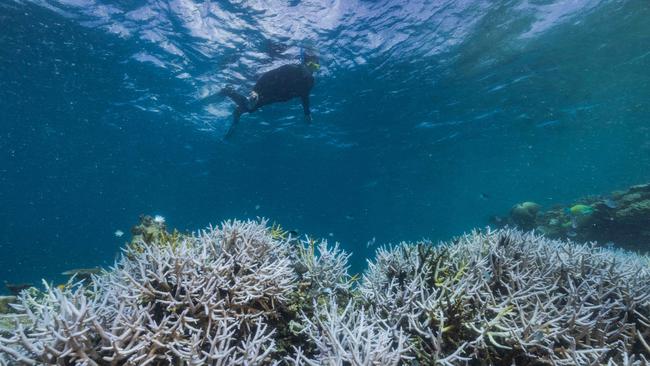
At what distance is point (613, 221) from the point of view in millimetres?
12688

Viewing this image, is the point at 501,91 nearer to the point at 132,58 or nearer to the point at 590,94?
the point at 590,94

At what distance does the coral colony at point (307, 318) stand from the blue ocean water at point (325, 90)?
9.82m

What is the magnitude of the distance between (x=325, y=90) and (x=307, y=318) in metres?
19.6

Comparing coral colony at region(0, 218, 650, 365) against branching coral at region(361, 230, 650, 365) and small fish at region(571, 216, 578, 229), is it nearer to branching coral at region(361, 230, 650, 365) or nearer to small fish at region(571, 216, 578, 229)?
branching coral at region(361, 230, 650, 365)

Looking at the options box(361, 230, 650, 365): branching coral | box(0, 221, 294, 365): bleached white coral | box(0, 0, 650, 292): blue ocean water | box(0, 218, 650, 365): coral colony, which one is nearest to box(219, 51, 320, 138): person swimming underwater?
box(0, 0, 650, 292): blue ocean water

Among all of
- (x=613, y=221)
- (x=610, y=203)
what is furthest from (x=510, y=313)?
(x=613, y=221)

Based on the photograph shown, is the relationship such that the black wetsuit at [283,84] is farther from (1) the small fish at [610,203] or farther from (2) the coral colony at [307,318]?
(1) the small fish at [610,203]

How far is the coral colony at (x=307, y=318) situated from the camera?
2.36 meters

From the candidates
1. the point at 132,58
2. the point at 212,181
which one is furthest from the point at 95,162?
the point at 132,58

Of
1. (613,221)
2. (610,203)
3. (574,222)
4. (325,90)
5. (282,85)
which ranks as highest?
(282,85)

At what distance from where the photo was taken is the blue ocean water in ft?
49.1

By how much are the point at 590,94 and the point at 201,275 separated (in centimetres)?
3302

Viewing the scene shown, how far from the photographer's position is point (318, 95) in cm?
2178

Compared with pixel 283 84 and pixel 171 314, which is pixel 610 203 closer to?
pixel 283 84
